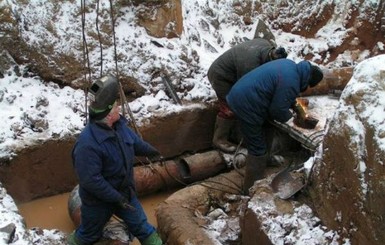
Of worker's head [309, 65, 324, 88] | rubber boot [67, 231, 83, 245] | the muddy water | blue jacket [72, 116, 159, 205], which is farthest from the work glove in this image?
rubber boot [67, 231, 83, 245]

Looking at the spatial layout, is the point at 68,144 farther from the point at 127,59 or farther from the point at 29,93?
the point at 127,59

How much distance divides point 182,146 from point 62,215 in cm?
182

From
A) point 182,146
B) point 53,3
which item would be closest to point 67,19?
point 53,3

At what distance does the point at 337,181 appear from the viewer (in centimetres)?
357

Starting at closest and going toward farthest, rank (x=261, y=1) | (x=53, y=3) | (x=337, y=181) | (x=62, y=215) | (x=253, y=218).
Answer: (x=337, y=181) → (x=253, y=218) → (x=62, y=215) → (x=53, y=3) → (x=261, y=1)

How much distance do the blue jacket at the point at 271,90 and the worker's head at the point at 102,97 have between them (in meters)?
1.82

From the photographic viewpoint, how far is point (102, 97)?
347 cm

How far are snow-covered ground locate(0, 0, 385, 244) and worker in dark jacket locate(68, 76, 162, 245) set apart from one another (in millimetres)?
1112

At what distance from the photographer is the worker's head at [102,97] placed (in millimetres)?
3482

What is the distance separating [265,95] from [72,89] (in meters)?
2.54

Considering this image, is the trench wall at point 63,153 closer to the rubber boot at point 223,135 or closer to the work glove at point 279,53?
the rubber boot at point 223,135

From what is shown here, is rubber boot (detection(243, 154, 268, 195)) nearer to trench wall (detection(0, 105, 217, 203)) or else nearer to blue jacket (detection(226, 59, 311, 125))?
blue jacket (detection(226, 59, 311, 125))

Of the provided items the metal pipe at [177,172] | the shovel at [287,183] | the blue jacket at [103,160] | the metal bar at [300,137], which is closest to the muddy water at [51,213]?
the metal pipe at [177,172]

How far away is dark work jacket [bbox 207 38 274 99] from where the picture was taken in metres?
5.50
